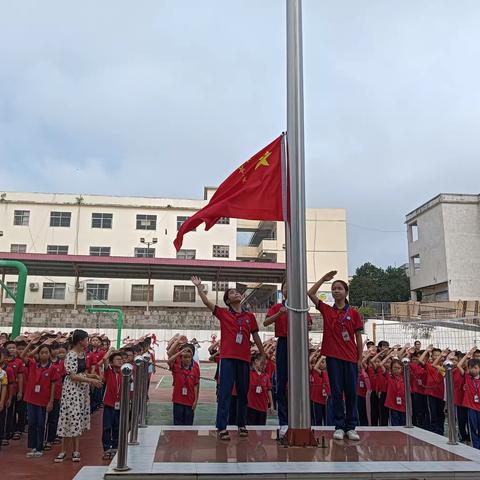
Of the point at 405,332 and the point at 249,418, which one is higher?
the point at 405,332

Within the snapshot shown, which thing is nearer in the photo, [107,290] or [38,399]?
[38,399]

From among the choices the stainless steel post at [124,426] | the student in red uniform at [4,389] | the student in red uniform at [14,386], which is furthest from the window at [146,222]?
the stainless steel post at [124,426]

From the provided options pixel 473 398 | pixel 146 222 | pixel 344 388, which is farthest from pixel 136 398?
pixel 146 222

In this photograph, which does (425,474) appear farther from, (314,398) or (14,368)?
(14,368)

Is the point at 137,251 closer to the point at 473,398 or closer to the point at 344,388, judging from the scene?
the point at 473,398

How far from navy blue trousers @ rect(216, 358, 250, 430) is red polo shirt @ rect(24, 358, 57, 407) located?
8.43 feet

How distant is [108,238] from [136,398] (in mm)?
31559

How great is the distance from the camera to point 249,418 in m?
7.21

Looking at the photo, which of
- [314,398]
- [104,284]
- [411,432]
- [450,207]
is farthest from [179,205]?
[411,432]

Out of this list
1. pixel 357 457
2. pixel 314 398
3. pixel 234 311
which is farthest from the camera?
pixel 314 398

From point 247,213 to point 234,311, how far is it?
1.11 m

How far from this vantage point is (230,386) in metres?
5.31

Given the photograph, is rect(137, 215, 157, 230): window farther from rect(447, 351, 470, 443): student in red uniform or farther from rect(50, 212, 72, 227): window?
rect(447, 351, 470, 443): student in red uniform

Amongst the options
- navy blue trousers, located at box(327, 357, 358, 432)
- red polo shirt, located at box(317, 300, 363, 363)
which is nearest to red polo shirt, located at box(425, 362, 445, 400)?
navy blue trousers, located at box(327, 357, 358, 432)
